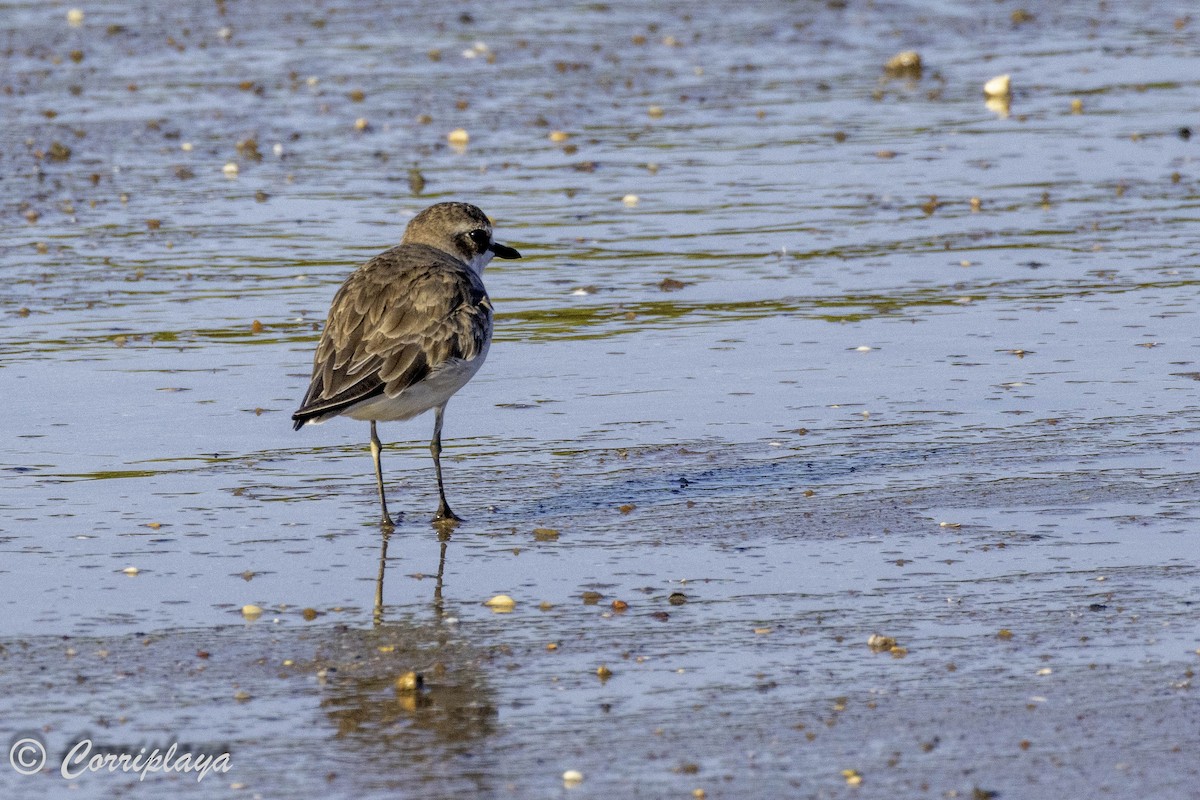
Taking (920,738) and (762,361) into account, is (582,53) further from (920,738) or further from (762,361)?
(920,738)

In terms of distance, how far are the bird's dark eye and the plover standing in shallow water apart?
433 millimetres

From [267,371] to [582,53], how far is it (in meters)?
10.1

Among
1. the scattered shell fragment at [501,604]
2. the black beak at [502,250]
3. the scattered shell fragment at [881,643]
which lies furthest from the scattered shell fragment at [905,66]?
the scattered shell fragment at [881,643]

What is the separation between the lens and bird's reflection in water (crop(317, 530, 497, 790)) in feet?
18.3

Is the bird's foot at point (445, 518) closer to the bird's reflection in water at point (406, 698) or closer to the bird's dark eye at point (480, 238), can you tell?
the bird's reflection in water at point (406, 698)

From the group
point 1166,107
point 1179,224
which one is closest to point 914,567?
point 1179,224

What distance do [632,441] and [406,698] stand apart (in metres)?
3.25

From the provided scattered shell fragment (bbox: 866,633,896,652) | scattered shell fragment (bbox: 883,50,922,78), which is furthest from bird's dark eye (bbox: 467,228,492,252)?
scattered shell fragment (bbox: 883,50,922,78)

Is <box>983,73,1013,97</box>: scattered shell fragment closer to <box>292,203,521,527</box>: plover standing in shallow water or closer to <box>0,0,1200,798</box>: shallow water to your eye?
<box>0,0,1200,798</box>: shallow water

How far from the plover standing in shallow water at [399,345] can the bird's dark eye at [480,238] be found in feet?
1.42

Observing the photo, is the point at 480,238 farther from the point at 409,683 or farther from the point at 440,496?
the point at 409,683

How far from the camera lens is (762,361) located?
34.6 ft

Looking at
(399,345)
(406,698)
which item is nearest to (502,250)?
(399,345)

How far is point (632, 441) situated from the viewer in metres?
9.16
